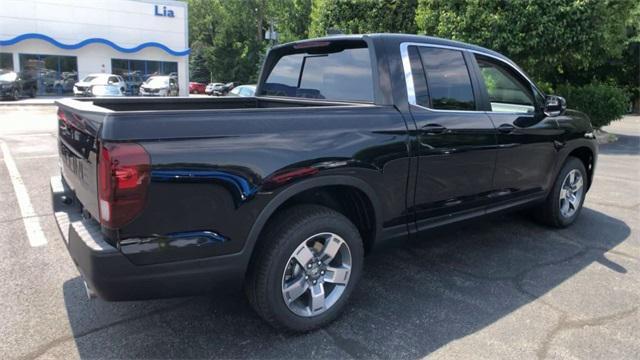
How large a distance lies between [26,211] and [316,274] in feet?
13.5

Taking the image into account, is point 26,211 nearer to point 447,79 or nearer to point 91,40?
point 447,79

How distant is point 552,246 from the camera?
4.76 m

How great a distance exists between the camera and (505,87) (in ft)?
15.6

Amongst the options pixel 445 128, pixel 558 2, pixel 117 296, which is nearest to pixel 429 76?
pixel 445 128

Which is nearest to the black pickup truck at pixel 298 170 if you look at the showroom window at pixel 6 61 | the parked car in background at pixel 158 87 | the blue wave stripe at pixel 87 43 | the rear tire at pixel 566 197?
the rear tire at pixel 566 197

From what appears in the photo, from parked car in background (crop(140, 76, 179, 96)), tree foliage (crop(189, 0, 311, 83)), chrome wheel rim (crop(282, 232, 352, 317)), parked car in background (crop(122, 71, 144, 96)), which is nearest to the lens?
chrome wheel rim (crop(282, 232, 352, 317))

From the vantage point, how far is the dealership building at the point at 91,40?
2814 cm

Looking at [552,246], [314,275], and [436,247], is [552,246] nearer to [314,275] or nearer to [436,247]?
[436,247]

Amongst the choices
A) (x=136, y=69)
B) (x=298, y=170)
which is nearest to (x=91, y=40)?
(x=136, y=69)

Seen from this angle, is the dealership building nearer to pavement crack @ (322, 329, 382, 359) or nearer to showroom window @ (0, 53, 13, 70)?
showroom window @ (0, 53, 13, 70)

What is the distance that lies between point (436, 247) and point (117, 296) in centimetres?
307

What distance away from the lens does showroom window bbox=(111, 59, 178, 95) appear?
1271 inches

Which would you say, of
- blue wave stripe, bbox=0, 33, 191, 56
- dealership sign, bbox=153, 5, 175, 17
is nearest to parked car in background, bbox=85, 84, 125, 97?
blue wave stripe, bbox=0, 33, 191, 56

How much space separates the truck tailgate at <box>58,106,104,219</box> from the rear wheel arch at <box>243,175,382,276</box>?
86 centimetres
